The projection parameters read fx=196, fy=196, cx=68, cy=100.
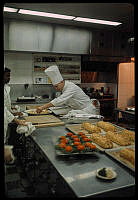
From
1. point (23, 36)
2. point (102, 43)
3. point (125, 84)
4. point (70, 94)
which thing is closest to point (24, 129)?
point (70, 94)

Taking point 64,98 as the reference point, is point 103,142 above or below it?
below

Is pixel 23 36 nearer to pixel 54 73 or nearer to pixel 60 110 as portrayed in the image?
pixel 54 73

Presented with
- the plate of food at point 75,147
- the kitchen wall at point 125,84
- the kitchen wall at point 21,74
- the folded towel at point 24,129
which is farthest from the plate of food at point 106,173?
the kitchen wall at point 125,84

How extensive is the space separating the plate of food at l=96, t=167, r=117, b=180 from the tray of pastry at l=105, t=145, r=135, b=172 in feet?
0.31

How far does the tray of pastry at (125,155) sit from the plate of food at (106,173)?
95mm

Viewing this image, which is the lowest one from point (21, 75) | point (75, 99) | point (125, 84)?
point (75, 99)

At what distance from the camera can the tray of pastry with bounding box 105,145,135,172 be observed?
94cm

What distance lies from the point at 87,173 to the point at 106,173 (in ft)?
0.30

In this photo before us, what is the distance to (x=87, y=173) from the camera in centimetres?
93

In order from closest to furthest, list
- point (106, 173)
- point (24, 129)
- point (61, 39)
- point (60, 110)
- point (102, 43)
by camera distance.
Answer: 1. point (106, 173)
2. point (24, 129)
3. point (60, 110)
4. point (61, 39)
5. point (102, 43)

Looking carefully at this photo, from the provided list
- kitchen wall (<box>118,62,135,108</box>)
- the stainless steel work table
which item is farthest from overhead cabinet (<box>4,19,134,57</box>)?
the stainless steel work table

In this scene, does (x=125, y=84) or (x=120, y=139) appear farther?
(x=125, y=84)

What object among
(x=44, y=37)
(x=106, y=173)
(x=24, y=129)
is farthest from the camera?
(x=44, y=37)

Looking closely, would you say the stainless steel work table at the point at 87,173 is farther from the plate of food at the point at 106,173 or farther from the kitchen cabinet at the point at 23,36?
the kitchen cabinet at the point at 23,36
